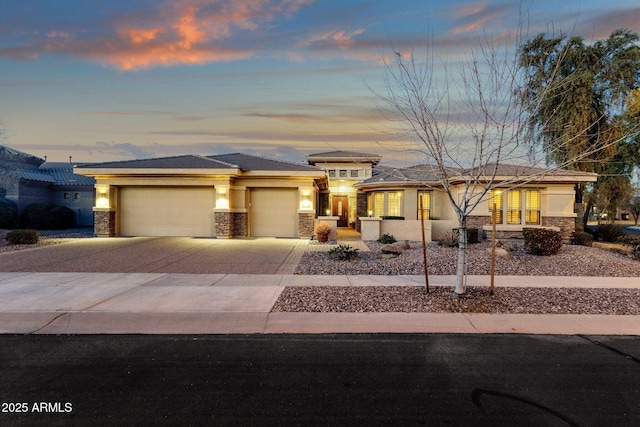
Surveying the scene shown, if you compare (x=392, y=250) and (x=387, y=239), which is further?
(x=387, y=239)

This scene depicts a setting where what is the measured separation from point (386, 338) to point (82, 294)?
671cm

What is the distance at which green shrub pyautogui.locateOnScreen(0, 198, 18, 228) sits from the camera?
22.5 metres

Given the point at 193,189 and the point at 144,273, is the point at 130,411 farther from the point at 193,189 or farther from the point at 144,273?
the point at 193,189

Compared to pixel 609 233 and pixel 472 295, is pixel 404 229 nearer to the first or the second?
pixel 472 295

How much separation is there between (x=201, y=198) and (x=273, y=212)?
12.9 feet

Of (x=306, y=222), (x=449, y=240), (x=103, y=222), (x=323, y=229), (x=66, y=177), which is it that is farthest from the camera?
(x=66, y=177)

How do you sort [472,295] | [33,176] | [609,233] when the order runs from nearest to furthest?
1. [472,295]
2. [609,233]
3. [33,176]

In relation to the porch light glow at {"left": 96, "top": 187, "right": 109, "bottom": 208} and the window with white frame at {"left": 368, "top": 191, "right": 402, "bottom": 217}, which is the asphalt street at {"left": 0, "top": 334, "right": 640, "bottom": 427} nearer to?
the porch light glow at {"left": 96, "top": 187, "right": 109, "bottom": 208}

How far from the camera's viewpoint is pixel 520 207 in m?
17.8

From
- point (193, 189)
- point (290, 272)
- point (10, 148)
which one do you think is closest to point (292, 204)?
point (193, 189)

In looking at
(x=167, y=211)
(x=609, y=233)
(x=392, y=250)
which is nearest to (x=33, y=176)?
(x=167, y=211)

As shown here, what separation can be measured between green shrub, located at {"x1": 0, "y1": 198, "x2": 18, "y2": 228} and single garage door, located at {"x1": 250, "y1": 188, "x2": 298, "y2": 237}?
16.4 meters

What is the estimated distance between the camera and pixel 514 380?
429 cm

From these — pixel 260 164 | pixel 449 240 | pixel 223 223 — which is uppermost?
pixel 260 164
